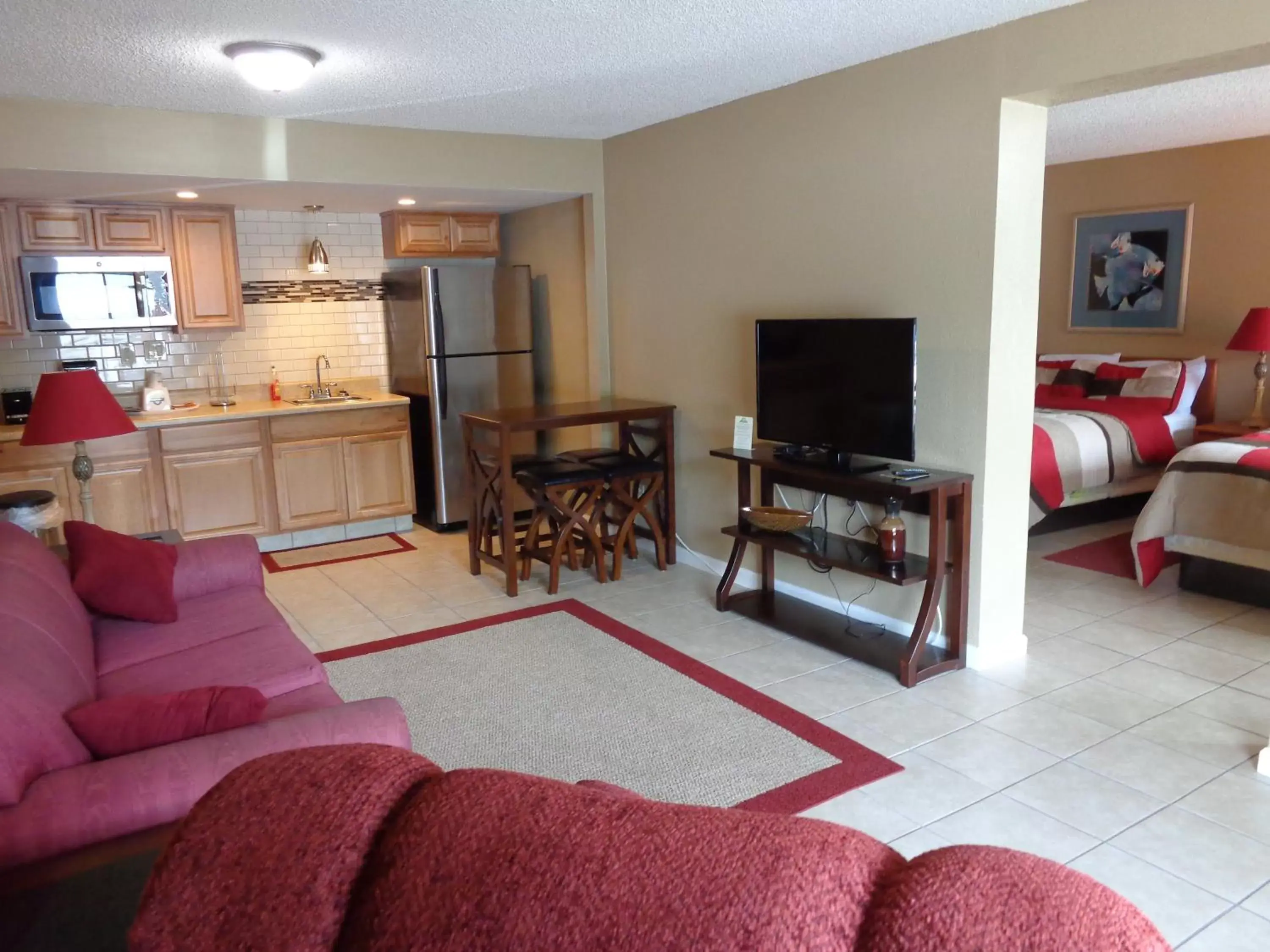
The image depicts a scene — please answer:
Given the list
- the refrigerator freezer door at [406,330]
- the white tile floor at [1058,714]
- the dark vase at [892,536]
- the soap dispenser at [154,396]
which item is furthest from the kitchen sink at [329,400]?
the dark vase at [892,536]

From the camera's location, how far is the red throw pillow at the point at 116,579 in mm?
2947

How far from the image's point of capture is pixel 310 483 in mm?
5660

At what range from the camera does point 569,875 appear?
730 mm

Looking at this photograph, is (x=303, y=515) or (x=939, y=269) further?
(x=303, y=515)

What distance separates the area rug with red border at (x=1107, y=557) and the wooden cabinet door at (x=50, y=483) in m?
5.19

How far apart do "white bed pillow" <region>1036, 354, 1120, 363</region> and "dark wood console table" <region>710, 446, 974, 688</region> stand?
3.62m

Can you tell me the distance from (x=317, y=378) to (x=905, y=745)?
448cm

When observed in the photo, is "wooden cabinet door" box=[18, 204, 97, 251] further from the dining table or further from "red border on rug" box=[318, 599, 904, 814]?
"red border on rug" box=[318, 599, 904, 814]

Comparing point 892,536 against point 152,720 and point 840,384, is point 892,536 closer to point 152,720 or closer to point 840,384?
point 840,384

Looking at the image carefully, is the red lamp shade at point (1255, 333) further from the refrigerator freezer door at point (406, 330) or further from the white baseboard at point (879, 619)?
the refrigerator freezer door at point (406, 330)

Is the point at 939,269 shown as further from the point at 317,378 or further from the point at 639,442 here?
the point at 317,378

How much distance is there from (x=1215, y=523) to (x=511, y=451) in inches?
133

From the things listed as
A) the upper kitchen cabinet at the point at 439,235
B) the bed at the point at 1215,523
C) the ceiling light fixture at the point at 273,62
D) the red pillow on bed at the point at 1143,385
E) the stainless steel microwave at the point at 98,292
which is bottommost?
the bed at the point at 1215,523

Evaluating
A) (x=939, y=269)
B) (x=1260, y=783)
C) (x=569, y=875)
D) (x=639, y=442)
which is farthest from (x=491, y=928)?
(x=639, y=442)
